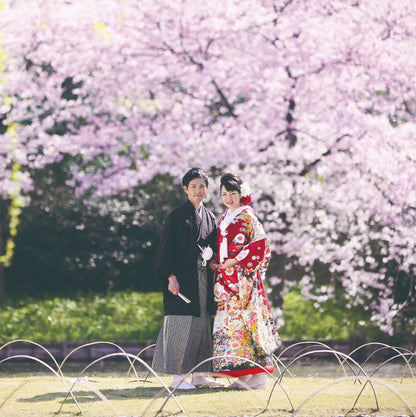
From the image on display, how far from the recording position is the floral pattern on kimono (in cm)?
671

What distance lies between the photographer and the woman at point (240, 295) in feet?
22.0

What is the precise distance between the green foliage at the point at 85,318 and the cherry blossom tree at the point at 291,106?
185 centimetres

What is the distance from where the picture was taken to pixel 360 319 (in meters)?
10.9

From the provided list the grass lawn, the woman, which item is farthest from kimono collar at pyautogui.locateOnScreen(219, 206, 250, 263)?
the grass lawn

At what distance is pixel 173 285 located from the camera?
6.76m

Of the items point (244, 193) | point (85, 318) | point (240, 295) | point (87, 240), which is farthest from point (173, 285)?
point (87, 240)

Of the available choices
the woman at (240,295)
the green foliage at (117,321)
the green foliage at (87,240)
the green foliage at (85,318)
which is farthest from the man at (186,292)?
the green foliage at (87,240)

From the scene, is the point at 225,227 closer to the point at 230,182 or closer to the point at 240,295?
the point at 230,182

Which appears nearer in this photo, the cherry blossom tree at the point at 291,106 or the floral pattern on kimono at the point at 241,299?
the floral pattern on kimono at the point at 241,299

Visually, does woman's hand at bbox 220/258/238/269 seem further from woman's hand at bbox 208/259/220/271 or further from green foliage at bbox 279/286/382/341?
green foliage at bbox 279/286/382/341

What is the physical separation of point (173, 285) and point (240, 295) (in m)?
0.51

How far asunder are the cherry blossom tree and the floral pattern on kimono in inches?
132

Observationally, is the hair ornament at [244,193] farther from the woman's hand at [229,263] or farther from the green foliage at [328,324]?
the green foliage at [328,324]

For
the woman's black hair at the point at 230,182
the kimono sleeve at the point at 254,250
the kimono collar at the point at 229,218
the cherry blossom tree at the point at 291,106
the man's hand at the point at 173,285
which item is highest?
the cherry blossom tree at the point at 291,106
